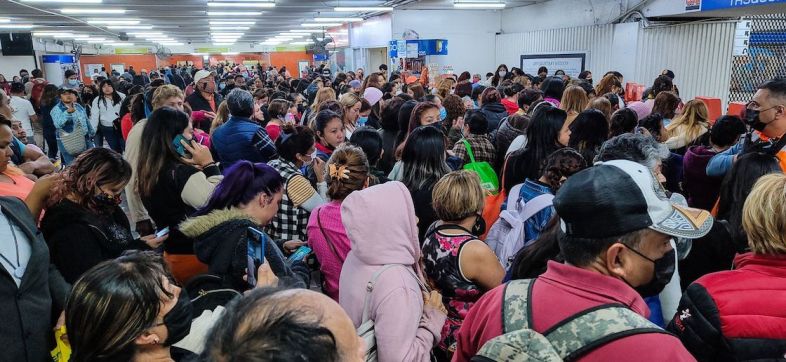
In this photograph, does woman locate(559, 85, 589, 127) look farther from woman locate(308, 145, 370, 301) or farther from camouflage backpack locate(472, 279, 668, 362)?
camouflage backpack locate(472, 279, 668, 362)

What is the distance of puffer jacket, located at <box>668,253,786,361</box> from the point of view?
4.68 feet

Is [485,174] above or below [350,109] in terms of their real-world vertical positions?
below

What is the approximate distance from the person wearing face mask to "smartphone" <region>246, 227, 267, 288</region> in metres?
0.69

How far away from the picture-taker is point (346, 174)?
2.50m

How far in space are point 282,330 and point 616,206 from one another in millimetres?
812

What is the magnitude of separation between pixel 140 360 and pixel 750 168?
2696 millimetres

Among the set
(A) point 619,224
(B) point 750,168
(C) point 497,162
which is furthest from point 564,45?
(A) point 619,224

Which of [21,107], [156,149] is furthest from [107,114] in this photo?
[156,149]

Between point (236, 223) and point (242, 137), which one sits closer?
→ point (236, 223)

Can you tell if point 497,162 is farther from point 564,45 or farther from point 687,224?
point 564,45

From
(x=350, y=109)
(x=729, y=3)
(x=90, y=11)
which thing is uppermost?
(x=90, y=11)

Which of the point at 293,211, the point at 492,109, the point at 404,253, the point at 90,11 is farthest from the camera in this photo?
the point at 90,11

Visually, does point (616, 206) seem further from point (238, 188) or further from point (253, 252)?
point (238, 188)

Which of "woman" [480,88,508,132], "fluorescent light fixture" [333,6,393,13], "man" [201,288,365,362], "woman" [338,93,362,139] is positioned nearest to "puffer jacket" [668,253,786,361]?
"man" [201,288,365,362]
